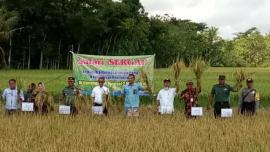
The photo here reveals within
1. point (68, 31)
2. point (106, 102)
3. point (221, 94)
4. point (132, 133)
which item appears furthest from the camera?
point (68, 31)

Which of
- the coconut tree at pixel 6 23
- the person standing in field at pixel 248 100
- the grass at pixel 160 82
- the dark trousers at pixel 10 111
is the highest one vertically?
the coconut tree at pixel 6 23

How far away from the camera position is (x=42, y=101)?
15.1 m

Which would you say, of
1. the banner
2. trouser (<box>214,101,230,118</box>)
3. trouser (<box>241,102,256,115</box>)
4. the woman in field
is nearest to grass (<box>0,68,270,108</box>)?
the banner

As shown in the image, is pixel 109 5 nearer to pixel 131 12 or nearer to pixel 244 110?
pixel 131 12

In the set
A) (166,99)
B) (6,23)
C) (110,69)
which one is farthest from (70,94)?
(6,23)

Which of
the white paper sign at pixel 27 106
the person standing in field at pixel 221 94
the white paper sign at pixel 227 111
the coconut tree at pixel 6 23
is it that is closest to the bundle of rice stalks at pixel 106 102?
the white paper sign at pixel 27 106

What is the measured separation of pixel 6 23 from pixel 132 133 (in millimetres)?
48733

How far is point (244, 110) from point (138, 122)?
314 centimetres

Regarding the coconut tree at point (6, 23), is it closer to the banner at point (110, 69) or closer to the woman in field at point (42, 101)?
the banner at point (110, 69)

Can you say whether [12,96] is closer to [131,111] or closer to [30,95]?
[30,95]

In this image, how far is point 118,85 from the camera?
64.0 ft

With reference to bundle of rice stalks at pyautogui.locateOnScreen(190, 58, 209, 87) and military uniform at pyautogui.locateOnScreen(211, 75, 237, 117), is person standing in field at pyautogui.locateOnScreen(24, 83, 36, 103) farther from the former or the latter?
bundle of rice stalks at pyautogui.locateOnScreen(190, 58, 209, 87)

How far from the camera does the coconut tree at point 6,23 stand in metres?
58.1

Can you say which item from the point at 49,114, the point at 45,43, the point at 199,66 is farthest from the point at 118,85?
the point at 45,43
